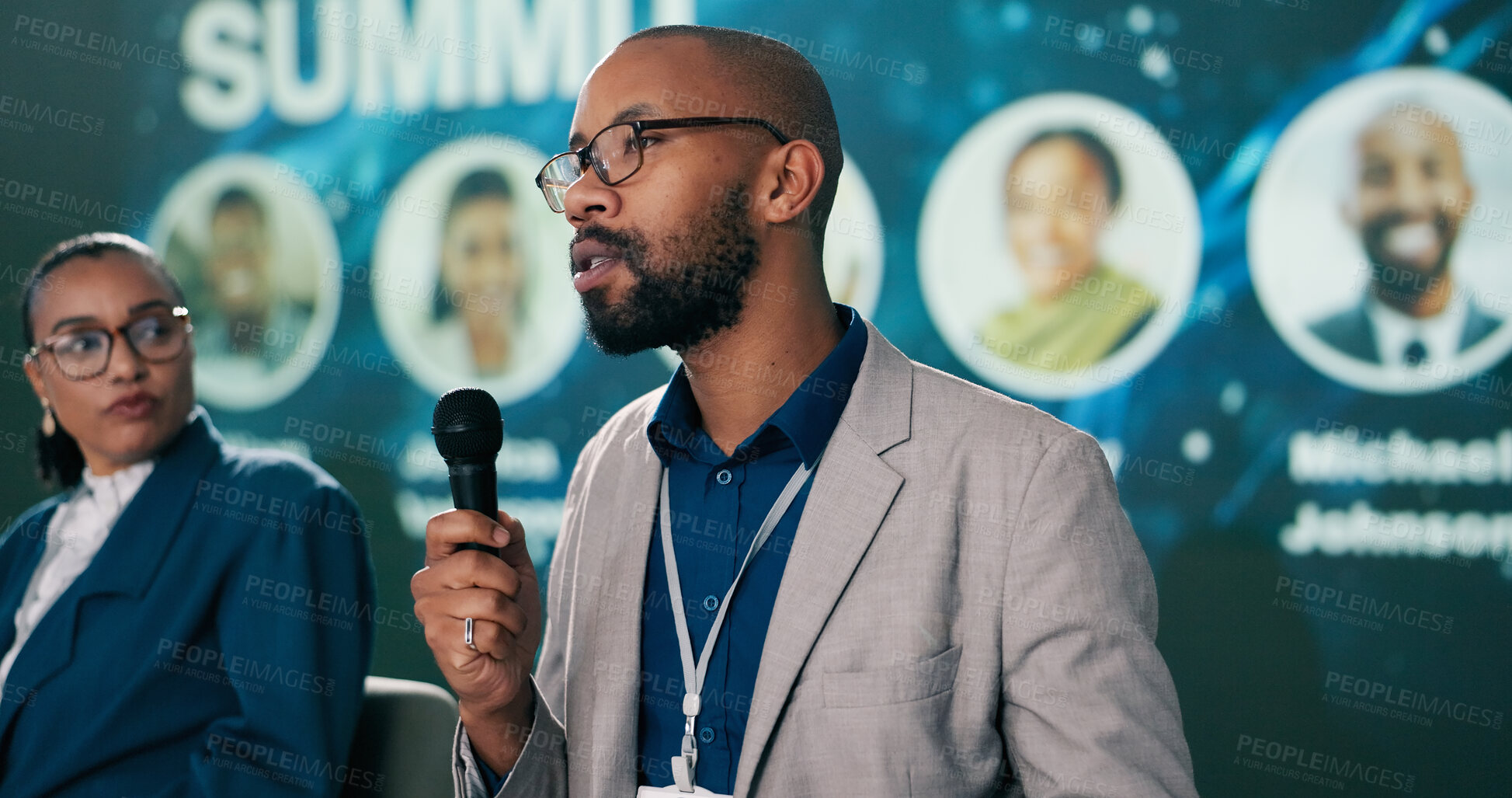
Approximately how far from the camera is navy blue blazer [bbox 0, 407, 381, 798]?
6.19ft

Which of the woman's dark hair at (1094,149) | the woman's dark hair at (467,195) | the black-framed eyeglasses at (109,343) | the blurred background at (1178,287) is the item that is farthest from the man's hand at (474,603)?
the woman's dark hair at (467,195)

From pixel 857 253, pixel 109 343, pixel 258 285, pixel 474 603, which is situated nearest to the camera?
pixel 474 603

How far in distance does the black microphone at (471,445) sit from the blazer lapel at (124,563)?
3.67ft

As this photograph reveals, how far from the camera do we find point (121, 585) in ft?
6.74

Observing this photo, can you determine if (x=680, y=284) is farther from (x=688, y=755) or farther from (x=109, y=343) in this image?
(x=109, y=343)

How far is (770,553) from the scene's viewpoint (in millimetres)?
1439

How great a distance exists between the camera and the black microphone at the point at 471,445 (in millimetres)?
1229

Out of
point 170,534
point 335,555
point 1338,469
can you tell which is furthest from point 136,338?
point 1338,469

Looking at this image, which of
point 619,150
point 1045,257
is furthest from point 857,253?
point 619,150

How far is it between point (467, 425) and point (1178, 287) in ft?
7.97

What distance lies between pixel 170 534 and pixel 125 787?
1.53 ft

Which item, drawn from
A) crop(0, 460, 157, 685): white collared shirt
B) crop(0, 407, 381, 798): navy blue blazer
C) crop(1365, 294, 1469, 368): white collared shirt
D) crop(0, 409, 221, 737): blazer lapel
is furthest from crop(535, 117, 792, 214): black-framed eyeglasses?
crop(1365, 294, 1469, 368): white collared shirt

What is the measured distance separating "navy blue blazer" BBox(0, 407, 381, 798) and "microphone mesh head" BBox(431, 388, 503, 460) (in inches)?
34.2

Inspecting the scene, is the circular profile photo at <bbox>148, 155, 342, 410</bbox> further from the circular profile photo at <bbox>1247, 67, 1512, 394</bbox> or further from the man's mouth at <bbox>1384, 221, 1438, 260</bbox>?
the man's mouth at <bbox>1384, 221, 1438, 260</bbox>
